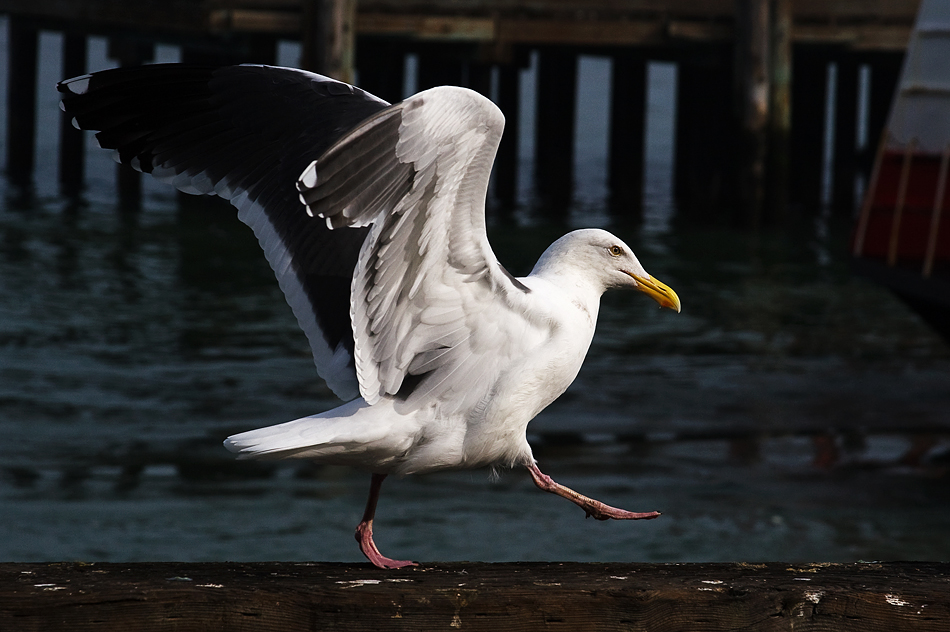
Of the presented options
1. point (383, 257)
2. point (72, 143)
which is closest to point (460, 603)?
point (383, 257)

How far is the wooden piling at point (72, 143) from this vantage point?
A: 85.8ft

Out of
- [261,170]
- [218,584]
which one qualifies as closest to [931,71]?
[261,170]

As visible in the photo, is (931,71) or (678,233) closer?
(931,71)

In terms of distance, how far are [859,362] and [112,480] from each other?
769cm

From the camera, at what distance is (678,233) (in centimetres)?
2228

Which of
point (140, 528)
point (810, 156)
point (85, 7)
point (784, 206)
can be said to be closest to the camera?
point (140, 528)

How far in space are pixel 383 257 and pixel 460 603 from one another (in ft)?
3.76

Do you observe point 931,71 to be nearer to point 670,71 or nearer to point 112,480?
point 112,480

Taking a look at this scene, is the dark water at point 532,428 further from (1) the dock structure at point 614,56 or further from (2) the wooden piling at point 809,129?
(2) the wooden piling at point 809,129

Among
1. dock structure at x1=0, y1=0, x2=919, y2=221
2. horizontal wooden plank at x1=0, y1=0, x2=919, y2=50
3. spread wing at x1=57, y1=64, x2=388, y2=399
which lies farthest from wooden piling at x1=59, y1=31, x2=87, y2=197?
spread wing at x1=57, y1=64, x2=388, y2=399

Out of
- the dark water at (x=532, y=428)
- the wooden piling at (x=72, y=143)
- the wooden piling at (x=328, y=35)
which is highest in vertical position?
the wooden piling at (x=328, y=35)

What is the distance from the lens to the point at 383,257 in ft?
11.0

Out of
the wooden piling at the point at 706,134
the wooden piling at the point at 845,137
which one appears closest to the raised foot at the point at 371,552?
the wooden piling at the point at 706,134

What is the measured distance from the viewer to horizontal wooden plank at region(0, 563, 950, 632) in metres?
2.36
